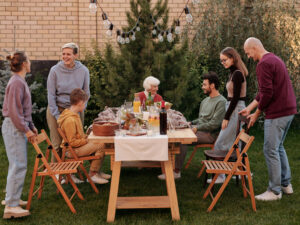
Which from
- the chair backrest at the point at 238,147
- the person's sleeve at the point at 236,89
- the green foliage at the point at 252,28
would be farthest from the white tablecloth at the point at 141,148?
the green foliage at the point at 252,28

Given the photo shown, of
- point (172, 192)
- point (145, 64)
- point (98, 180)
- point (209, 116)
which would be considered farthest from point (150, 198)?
point (145, 64)

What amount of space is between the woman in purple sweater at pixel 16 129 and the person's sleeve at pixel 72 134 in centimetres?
81

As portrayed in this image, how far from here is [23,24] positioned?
992cm

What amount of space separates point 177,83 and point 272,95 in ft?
10.9

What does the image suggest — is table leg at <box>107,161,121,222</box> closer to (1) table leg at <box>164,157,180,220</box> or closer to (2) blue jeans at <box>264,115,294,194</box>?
(1) table leg at <box>164,157,180,220</box>

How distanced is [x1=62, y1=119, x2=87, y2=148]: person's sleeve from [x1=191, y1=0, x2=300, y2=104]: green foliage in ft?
15.3

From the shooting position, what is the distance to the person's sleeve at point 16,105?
12.4 ft

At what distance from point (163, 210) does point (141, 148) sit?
86 centimetres

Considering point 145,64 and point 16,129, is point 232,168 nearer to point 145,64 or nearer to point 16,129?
point 16,129

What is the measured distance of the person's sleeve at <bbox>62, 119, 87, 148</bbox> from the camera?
4.77 m

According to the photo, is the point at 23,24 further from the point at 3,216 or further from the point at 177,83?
the point at 3,216

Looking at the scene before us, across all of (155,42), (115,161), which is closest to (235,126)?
(115,161)

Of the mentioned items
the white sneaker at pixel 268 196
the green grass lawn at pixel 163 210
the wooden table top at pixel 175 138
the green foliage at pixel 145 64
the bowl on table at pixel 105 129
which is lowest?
the green grass lawn at pixel 163 210

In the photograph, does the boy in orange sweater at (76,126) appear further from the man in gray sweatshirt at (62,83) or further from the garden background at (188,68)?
the garden background at (188,68)
